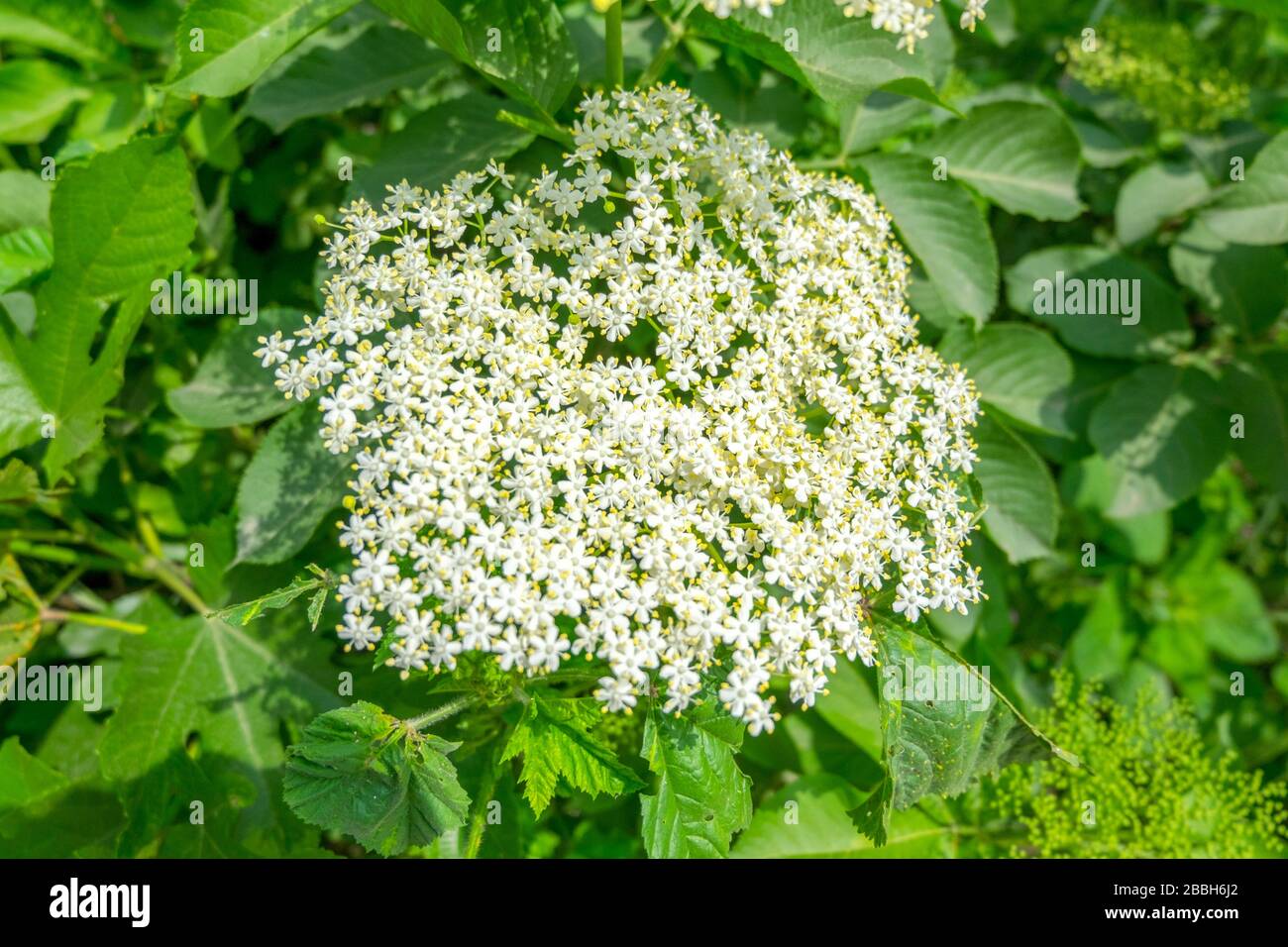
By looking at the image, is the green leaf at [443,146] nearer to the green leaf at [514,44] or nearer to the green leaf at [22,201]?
the green leaf at [514,44]

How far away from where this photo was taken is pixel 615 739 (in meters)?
3.02

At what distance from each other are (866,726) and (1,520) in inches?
117

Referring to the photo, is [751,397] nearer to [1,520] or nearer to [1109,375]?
[1109,375]

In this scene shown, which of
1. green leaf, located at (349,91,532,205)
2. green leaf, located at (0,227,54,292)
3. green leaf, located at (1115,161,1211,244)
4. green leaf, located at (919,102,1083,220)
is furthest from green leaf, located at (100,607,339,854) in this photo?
green leaf, located at (1115,161,1211,244)

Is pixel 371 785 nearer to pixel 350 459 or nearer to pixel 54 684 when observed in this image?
pixel 350 459

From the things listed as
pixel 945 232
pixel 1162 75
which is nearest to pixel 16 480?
pixel 945 232

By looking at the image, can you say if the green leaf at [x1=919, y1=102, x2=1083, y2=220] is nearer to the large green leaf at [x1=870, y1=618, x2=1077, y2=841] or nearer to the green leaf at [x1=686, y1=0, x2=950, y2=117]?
the green leaf at [x1=686, y1=0, x2=950, y2=117]

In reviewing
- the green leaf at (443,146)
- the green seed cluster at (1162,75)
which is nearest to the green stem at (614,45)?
the green leaf at (443,146)

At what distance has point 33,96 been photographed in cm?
→ 332

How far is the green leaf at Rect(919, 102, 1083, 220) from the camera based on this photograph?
3299 millimetres

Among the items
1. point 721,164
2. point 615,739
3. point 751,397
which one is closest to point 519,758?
point 615,739

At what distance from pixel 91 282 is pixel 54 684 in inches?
56.3
